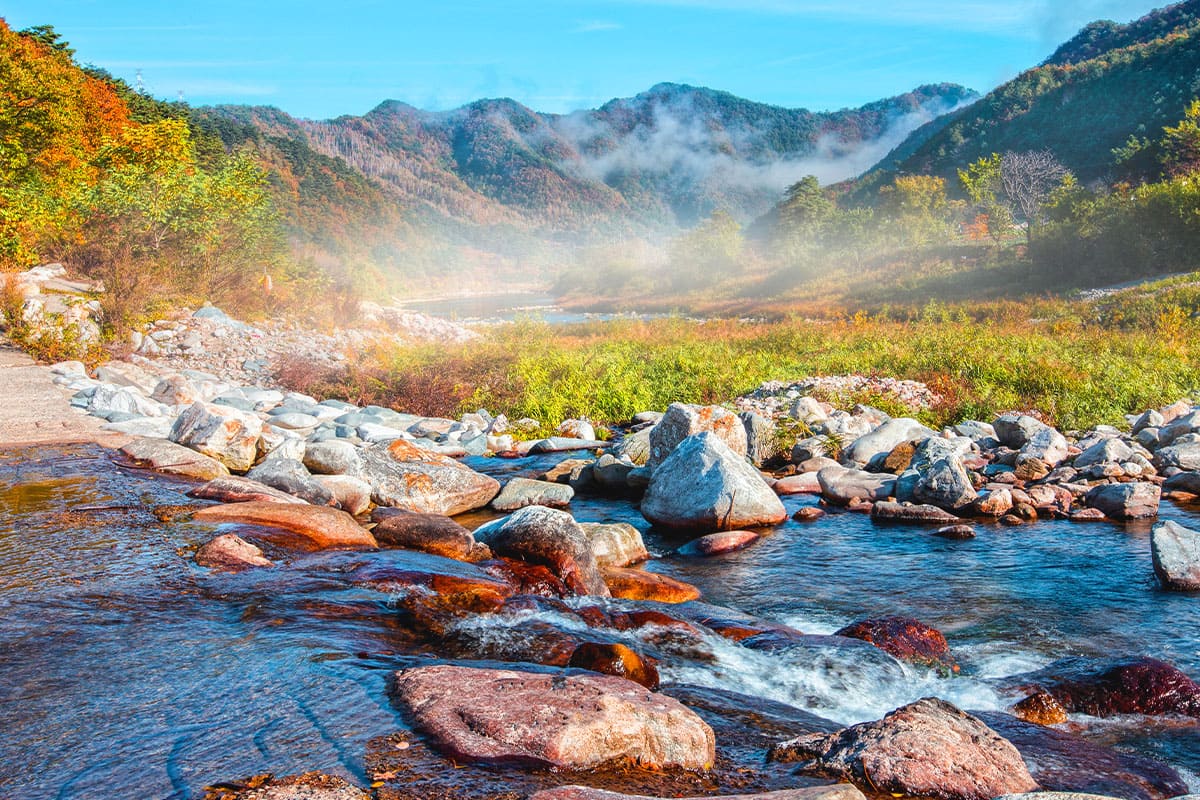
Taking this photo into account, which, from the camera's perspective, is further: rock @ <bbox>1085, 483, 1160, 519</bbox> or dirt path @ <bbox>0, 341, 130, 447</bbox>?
dirt path @ <bbox>0, 341, 130, 447</bbox>

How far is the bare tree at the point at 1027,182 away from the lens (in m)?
61.3

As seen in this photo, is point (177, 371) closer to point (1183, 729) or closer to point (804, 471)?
point (804, 471)

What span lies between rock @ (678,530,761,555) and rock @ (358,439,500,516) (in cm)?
295

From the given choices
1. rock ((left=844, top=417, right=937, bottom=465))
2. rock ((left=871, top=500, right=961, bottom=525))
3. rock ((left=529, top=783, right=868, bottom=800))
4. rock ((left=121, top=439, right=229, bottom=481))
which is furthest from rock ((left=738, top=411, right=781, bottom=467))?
rock ((left=529, top=783, right=868, bottom=800))

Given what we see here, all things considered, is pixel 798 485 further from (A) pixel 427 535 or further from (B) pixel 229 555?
(B) pixel 229 555

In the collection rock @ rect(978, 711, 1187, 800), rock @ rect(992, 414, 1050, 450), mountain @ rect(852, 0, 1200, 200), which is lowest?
rock @ rect(978, 711, 1187, 800)

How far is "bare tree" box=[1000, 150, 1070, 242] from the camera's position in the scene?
201 ft

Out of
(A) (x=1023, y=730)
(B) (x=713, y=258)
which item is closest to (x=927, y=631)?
(A) (x=1023, y=730)

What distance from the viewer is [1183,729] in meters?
4.76

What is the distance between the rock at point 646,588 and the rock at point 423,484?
358 cm

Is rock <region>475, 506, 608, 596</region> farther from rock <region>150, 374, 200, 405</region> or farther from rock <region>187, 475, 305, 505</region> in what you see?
rock <region>150, 374, 200, 405</region>

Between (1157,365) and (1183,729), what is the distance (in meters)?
14.8

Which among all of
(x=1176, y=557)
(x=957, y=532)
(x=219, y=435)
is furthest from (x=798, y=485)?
(x=219, y=435)

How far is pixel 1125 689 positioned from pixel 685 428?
7467 millimetres
